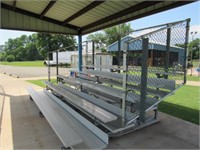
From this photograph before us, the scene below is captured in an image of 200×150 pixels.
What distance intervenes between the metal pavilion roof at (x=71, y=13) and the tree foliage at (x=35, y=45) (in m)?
26.0

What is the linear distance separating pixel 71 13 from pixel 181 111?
383cm

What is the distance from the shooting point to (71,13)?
187 inches

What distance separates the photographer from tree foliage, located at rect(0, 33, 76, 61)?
1264 inches

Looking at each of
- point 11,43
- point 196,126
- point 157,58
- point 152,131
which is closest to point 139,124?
point 152,131

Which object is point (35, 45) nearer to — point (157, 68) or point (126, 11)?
point (126, 11)

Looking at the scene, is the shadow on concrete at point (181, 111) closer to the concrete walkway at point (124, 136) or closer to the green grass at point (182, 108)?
the green grass at point (182, 108)

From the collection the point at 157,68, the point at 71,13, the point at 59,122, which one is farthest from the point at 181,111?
the point at 71,13

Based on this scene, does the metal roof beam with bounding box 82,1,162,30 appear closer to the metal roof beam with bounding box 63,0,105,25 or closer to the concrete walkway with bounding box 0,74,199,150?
the metal roof beam with bounding box 63,0,105,25

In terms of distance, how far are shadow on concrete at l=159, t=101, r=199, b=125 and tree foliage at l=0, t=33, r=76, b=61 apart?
2846 cm

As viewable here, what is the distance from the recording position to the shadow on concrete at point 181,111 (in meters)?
3.40

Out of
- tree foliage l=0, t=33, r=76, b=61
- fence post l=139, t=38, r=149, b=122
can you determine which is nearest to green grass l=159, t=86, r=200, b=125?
fence post l=139, t=38, r=149, b=122

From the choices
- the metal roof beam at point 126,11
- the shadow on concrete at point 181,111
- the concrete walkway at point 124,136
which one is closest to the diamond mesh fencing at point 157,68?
the concrete walkway at point 124,136

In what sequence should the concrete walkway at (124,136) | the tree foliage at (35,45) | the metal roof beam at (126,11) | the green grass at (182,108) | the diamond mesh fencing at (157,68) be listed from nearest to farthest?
the concrete walkway at (124,136) → the diamond mesh fencing at (157,68) → the metal roof beam at (126,11) → the green grass at (182,108) → the tree foliage at (35,45)

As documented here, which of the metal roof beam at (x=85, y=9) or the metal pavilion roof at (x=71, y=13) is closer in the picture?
the metal pavilion roof at (x=71, y=13)
